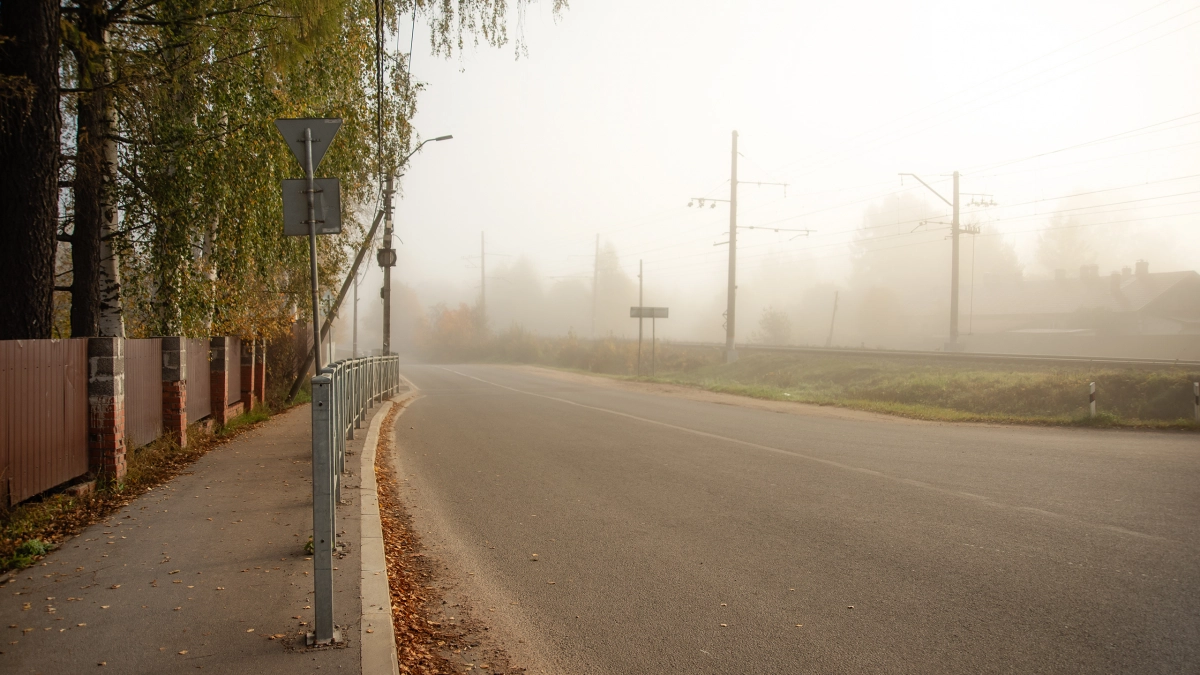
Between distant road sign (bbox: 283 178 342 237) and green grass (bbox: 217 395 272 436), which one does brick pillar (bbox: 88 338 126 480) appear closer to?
distant road sign (bbox: 283 178 342 237)

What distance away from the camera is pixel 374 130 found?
14789mm

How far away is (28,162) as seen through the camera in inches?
346

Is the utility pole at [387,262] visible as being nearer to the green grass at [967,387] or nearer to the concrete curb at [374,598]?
the green grass at [967,387]

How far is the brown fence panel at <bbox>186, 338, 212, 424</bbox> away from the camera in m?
13.4

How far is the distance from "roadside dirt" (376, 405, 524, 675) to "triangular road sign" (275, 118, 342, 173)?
2.82 m

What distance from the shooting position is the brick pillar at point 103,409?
8773 millimetres

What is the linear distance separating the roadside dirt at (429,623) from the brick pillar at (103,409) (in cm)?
344

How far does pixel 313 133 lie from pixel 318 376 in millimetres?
1520

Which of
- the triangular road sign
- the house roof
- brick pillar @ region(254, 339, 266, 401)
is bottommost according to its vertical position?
brick pillar @ region(254, 339, 266, 401)

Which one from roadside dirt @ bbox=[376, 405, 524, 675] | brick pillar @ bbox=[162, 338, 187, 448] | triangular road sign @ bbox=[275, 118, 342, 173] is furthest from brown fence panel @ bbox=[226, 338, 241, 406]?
triangular road sign @ bbox=[275, 118, 342, 173]

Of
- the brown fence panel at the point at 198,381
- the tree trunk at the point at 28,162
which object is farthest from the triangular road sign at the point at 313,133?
the brown fence panel at the point at 198,381

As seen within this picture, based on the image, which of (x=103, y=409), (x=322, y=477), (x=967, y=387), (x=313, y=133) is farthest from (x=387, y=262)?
(x=322, y=477)

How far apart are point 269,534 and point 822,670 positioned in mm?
4634

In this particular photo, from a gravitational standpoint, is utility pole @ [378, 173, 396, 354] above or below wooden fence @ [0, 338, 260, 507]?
above
